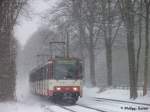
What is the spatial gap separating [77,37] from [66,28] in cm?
576

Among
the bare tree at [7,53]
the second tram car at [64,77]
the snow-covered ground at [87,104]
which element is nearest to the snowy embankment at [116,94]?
the snow-covered ground at [87,104]

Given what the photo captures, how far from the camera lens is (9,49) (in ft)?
89.4

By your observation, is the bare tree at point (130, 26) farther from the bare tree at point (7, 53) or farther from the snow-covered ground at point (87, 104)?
the bare tree at point (7, 53)

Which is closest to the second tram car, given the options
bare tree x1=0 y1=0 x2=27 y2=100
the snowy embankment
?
bare tree x1=0 y1=0 x2=27 y2=100

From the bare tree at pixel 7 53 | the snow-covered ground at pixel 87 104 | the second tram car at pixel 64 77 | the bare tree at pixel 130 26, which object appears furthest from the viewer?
the bare tree at pixel 130 26

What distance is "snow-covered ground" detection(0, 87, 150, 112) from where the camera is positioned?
25.1 metres

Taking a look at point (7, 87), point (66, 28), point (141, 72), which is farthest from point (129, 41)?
point (141, 72)

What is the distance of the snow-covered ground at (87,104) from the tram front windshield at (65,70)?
197cm

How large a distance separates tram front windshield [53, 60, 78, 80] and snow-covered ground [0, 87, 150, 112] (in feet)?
6.47

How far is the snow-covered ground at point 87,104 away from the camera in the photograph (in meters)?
25.1

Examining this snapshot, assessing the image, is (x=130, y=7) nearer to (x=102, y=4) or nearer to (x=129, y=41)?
(x=129, y=41)

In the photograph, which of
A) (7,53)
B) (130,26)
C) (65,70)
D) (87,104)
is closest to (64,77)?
(65,70)

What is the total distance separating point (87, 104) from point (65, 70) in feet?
9.33

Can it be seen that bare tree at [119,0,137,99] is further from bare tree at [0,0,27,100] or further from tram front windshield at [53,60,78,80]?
bare tree at [0,0,27,100]
